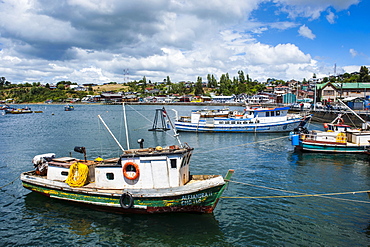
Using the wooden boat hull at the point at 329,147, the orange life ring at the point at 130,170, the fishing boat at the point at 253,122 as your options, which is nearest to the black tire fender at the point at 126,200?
the orange life ring at the point at 130,170

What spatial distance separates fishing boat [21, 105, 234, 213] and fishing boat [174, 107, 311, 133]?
136ft

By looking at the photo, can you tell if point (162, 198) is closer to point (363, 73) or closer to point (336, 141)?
point (336, 141)

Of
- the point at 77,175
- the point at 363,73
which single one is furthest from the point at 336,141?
the point at 363,73

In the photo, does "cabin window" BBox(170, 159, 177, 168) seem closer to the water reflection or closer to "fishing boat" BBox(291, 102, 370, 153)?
the water reflection

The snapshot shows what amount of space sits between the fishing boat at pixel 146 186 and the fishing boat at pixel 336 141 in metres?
23.6

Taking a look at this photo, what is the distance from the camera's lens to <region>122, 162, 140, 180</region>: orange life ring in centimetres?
1727

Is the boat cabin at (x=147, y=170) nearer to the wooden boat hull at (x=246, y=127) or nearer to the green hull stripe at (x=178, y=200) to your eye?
the green hull stripe at (x=178, y=200)

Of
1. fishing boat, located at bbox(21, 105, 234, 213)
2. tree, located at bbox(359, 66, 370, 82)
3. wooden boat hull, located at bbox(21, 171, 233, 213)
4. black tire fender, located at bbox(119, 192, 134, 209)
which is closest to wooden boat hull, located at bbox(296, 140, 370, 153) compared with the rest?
fishing boat, located at bbox(21, 105, 234, 213)

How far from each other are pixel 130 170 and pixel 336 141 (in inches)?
1219

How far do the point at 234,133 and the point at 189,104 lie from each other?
445 ft

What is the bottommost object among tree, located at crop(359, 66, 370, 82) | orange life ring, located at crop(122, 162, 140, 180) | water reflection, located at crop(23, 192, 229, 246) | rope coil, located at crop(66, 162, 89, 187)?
water reflection, located at crop(23, 192, 229, 246)

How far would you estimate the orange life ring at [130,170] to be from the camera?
17.3 meters

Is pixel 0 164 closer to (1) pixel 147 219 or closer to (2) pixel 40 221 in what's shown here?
(2) pixel 40 221

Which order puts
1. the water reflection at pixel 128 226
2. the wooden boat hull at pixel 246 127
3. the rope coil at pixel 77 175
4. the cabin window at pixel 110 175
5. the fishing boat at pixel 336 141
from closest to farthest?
the water reflection at pixel 128 226 → the cabin window at pixel 110 175 → the rope coil at pixel 77 175 → the fishing boat at pixel 336 141 → the wooden boat hull at pixel 246 127
